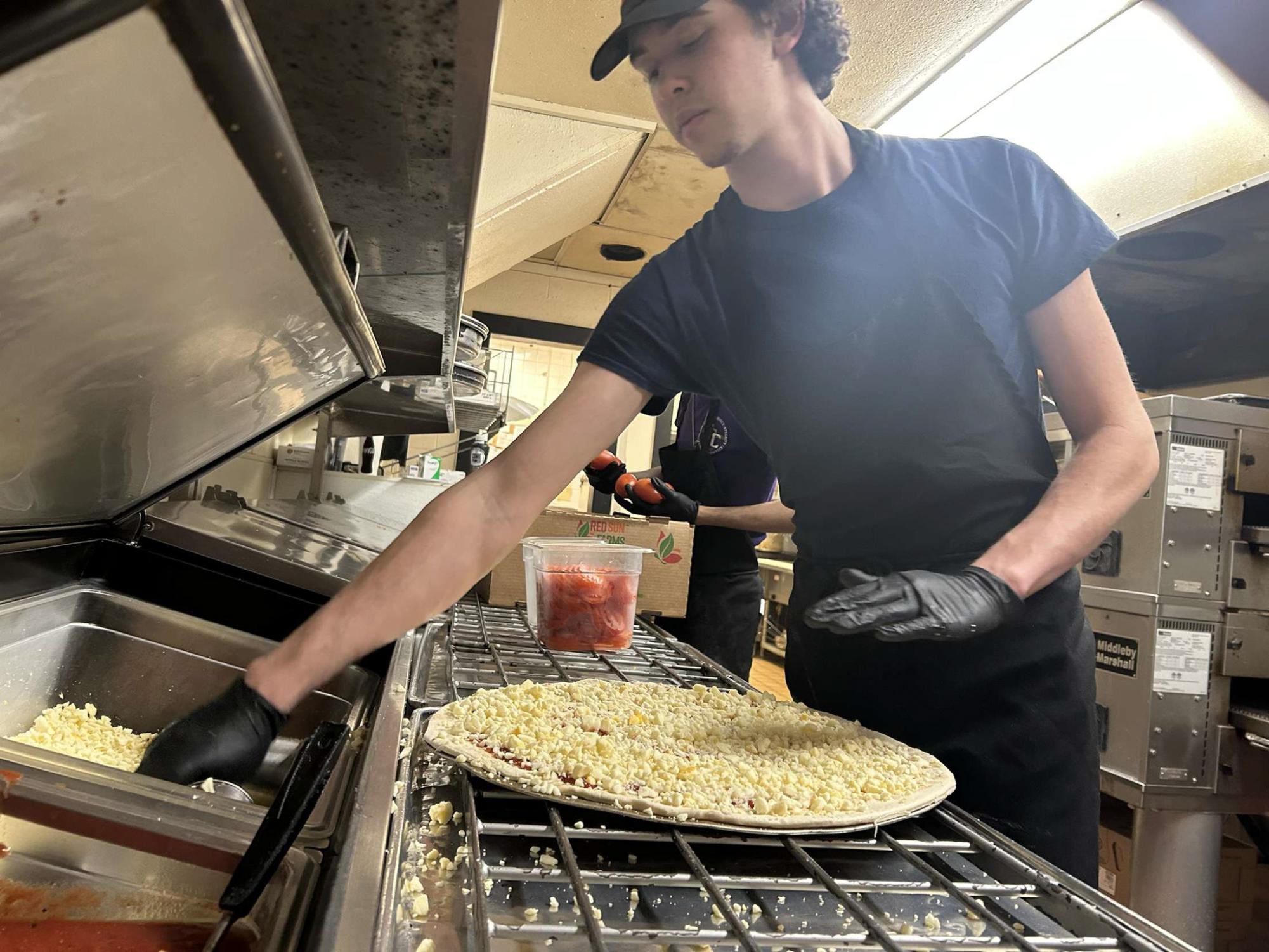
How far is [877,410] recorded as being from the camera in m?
1.15

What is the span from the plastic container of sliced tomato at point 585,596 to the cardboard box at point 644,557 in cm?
49

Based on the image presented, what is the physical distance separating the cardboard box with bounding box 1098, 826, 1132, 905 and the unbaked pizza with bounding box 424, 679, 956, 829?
1898 mm

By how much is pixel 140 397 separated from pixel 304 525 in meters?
1.27

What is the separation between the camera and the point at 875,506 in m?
1.14

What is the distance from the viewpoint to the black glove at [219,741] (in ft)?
2.74

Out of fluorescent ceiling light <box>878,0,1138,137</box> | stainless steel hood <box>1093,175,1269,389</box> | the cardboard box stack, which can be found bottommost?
the cardboard box stack

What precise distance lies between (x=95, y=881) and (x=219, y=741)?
0.29 m

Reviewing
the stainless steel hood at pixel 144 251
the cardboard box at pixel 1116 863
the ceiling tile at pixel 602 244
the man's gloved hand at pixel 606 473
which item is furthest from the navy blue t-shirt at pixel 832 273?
the ceiling tile at pixel 602 244

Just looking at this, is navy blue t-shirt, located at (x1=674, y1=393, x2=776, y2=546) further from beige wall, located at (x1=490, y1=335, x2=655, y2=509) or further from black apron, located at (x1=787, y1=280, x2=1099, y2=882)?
beige wall, located at (x1=490, y1=335, x2=655, y2=509)

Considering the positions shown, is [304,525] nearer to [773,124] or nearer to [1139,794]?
[773,124]

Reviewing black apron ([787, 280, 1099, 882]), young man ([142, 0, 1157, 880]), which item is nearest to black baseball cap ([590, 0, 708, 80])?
young man ([142, 0, 1157, 880])

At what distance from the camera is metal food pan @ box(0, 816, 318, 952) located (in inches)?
21.5

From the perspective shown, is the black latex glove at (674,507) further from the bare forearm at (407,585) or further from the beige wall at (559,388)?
the beige wall at (559,388)

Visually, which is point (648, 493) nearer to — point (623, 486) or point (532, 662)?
point (623, 486)
